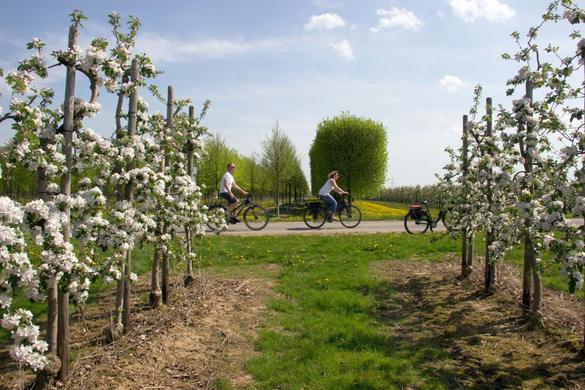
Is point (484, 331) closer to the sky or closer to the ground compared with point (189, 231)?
closer to the ground

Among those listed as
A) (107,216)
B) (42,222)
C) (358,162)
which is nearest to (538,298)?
(107,216)

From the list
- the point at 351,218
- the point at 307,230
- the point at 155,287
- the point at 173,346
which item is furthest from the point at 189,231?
the point at 351,218

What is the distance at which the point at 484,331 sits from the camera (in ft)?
18.3

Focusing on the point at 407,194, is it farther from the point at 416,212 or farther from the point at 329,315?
the point at 329,315

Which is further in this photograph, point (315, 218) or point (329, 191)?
point (315, 218)

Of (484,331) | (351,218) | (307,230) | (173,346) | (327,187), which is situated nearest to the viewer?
(173,346)

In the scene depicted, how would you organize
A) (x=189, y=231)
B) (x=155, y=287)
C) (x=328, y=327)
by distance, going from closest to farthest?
(x=328, y=327)
(x=155, y=287)
(x=189, y=231)

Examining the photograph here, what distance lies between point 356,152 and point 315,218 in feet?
49.2

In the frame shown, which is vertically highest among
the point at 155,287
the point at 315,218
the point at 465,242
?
the point at 315,218

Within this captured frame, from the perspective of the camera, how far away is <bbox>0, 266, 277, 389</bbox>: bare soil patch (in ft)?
13.7

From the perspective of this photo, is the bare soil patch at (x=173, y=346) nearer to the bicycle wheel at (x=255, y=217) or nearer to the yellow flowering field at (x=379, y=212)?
the bicycle wheel at (x=255, y=217)

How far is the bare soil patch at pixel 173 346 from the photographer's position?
4.17m

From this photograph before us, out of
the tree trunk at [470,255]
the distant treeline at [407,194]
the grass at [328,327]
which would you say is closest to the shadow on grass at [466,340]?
the grass at [328,327]

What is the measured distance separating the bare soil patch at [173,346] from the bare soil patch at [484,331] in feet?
6.48
